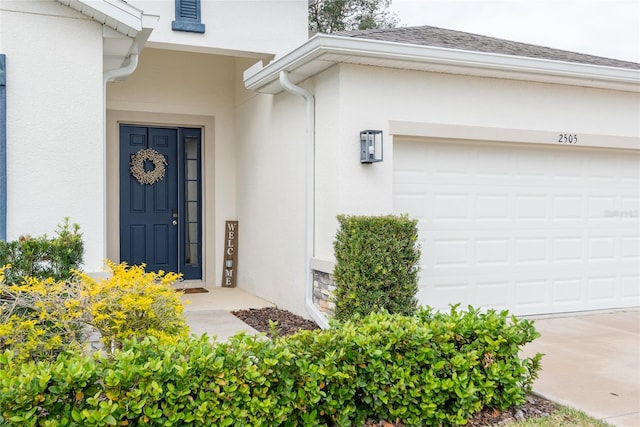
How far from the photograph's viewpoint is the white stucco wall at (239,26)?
849 cm

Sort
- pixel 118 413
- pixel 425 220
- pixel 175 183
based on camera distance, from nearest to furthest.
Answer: pixel 118 413 → pixel 425 220 → pixel 175 183

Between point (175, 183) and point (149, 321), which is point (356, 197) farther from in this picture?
point (175, 183)

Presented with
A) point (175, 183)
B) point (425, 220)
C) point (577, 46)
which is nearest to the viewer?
point (425, 220)

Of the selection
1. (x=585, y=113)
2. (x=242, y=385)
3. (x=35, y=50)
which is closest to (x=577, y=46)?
(x=585, y=113)

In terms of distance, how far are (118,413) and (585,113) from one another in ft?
22.9

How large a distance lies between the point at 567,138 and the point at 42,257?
624 cm

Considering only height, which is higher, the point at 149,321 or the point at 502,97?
the point at 502,97

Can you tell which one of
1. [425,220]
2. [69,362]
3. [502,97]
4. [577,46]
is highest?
[577,46]

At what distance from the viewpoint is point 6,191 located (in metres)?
6.05

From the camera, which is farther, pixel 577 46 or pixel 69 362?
pixel 577 46

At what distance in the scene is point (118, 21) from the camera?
628cm

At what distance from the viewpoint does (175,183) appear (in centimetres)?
1013

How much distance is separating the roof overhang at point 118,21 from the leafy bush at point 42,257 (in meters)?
2.25

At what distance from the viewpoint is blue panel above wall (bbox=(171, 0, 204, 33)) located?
850 cm
